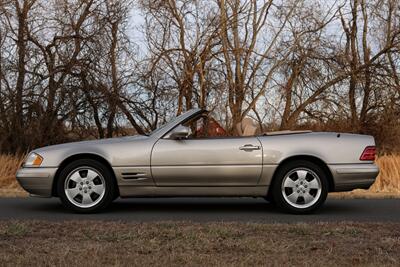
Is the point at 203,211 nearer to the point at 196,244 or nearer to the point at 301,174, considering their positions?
the point at 301,174

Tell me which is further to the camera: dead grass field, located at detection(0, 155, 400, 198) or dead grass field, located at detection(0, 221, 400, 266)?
dead grass field, located at detection(0, 155, 400, 198)

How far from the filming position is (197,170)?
26.7 feet

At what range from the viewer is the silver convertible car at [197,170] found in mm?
8125

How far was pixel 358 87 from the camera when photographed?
2044cm

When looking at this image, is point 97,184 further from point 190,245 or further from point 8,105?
point 8,105

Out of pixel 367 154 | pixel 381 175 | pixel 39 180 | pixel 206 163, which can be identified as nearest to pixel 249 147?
pixel 206 163

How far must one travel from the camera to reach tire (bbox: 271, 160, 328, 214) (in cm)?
→ 815

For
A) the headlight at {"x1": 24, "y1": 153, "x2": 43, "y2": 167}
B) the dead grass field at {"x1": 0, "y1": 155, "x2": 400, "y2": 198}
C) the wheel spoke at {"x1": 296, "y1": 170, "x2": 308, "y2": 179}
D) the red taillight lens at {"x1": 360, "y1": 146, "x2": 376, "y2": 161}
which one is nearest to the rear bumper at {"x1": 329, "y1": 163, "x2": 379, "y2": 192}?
the red taillight lens at {"x1": 360, "y1": 146, "x2": 376, "y2": 161}

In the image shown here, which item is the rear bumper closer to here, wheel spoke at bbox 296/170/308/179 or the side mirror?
wheel spoke at bbox 296/170/308/179

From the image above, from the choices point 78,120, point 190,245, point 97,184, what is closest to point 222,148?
point 97,184

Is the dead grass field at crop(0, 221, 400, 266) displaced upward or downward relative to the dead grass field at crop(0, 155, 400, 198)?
downward

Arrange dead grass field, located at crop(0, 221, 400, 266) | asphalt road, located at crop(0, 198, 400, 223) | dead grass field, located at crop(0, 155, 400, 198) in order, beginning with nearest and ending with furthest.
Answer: dead grass field, located at crop(0, 221, 400, 266) → asphalt road, located at crop(0, 198, 400, 223) → dead grass field, located at crop(0, 155, 400, 198)

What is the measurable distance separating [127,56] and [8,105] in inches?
160

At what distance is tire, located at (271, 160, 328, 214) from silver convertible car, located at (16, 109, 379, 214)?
14 mm
